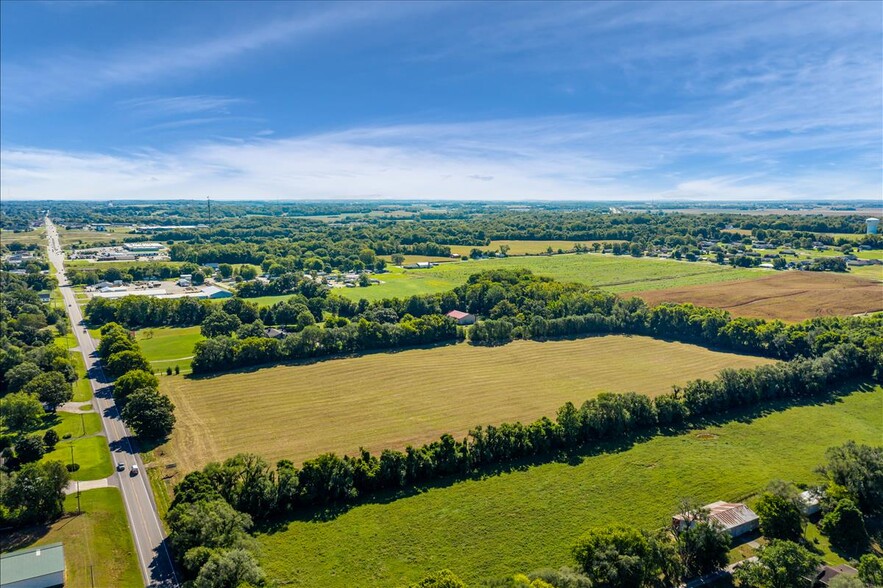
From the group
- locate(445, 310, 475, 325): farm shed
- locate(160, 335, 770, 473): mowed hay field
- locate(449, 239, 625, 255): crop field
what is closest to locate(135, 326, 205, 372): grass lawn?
locate(160, 335, 770, 473): mowed hay field

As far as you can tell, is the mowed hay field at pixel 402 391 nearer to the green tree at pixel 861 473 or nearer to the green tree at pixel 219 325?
the green tree at pixel 219 325

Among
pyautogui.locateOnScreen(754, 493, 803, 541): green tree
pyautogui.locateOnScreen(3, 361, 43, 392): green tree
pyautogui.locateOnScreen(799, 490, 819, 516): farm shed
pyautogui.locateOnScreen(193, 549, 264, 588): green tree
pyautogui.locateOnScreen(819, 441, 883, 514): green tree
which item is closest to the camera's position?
pyautogui.locateOnScreen(193, 549, 264, 588): green tree

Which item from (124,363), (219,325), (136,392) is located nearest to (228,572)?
(136,392)

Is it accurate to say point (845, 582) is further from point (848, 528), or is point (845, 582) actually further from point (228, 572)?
point (228, 572)

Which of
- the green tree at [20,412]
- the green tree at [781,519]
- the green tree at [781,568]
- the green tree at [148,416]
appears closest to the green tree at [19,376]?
the green tree at [20,412]

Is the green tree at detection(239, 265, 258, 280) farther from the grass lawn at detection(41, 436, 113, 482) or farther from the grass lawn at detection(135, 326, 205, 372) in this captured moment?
the grass lawn at detection(41, 436, 113, 482)

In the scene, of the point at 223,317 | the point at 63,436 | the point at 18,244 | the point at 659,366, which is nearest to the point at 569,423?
the point at 659,366
